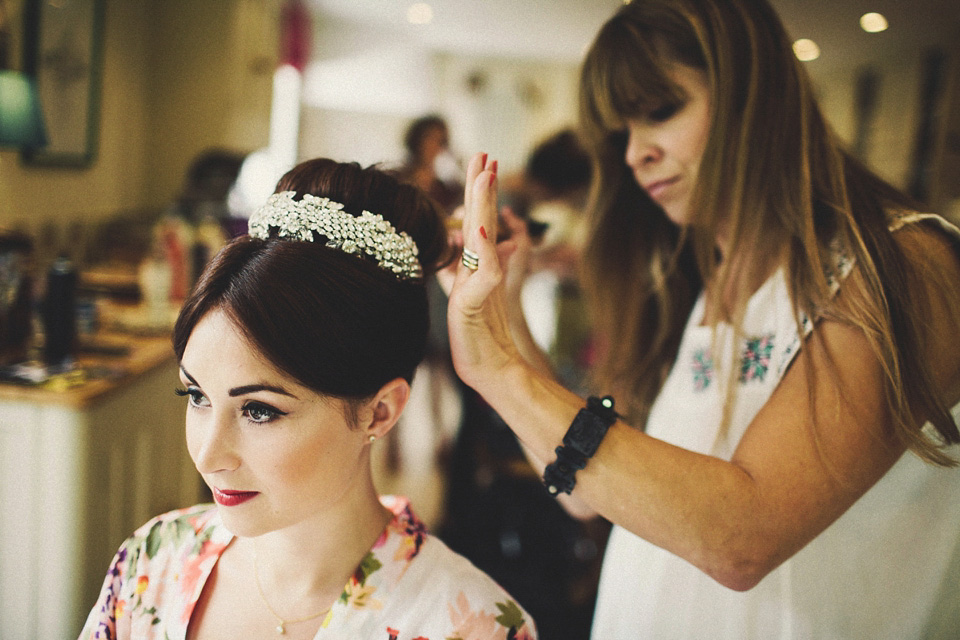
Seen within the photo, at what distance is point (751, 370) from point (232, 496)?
0.77 metres

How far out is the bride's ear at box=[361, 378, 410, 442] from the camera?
3.00 ft

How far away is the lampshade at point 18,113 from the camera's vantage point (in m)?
1.76

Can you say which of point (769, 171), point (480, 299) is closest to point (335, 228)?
point (480, 299)

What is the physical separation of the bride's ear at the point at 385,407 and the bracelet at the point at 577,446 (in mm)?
248

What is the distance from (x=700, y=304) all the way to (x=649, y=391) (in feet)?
0.66

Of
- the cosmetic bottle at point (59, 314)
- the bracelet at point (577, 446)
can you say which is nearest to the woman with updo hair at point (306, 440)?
the bracelet at point (577, 446)

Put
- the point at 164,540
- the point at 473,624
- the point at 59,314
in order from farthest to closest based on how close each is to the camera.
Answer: the point at 59,314
the point at 164,540
the point at 473,624

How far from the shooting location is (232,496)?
0.81 metres

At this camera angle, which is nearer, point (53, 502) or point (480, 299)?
point (480, 299)

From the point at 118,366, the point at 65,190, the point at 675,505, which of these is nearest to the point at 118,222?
the point at 65,190

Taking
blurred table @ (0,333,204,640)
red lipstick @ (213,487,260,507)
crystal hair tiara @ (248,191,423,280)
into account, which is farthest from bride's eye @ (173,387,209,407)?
blurred table @ (0,333,204,640)

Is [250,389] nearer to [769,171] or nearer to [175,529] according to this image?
[175,529]

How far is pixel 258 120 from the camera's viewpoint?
4277mm

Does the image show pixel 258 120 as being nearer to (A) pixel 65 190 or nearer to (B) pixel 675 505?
(A) pixel 65 190
